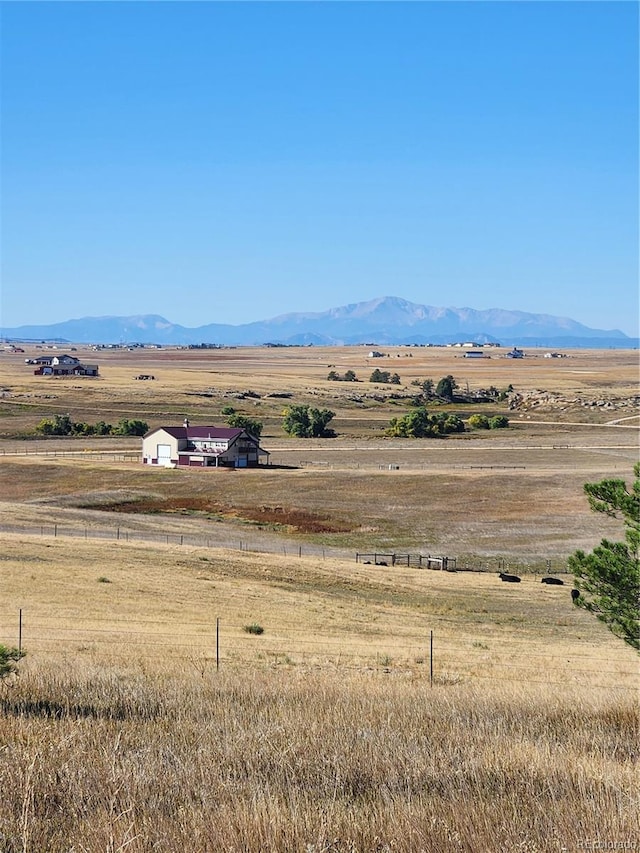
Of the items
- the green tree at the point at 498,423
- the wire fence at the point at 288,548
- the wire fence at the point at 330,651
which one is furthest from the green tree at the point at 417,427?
the wire fence at the point at 330,651

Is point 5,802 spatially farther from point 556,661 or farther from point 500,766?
point 556,661

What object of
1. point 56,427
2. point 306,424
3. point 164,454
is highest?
point 306,424

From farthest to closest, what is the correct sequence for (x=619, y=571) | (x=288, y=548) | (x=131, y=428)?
(x=131, y=428) < (x=288, y=548) < (x=619, y=571)

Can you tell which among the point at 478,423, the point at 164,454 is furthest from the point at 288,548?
the point at 478,423

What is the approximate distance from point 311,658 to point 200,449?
69.4 m

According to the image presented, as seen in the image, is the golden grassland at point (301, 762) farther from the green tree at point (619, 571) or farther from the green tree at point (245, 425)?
the green tree at point (245, 425)

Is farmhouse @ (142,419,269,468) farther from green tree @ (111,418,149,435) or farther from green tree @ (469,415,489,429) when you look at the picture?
green tree @ (469,415,489,429)

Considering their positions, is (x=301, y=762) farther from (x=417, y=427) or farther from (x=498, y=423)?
(x=498, y=423)

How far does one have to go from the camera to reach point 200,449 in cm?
9350

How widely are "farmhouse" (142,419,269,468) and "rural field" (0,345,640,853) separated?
2.54 metres

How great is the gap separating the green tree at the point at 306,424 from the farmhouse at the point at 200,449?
25477 millimetres

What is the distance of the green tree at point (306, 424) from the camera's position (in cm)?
11925

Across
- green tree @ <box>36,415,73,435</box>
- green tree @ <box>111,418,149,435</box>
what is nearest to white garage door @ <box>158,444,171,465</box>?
green tree @ <box>111,418,149,435</box>

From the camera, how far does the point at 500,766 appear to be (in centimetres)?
882
